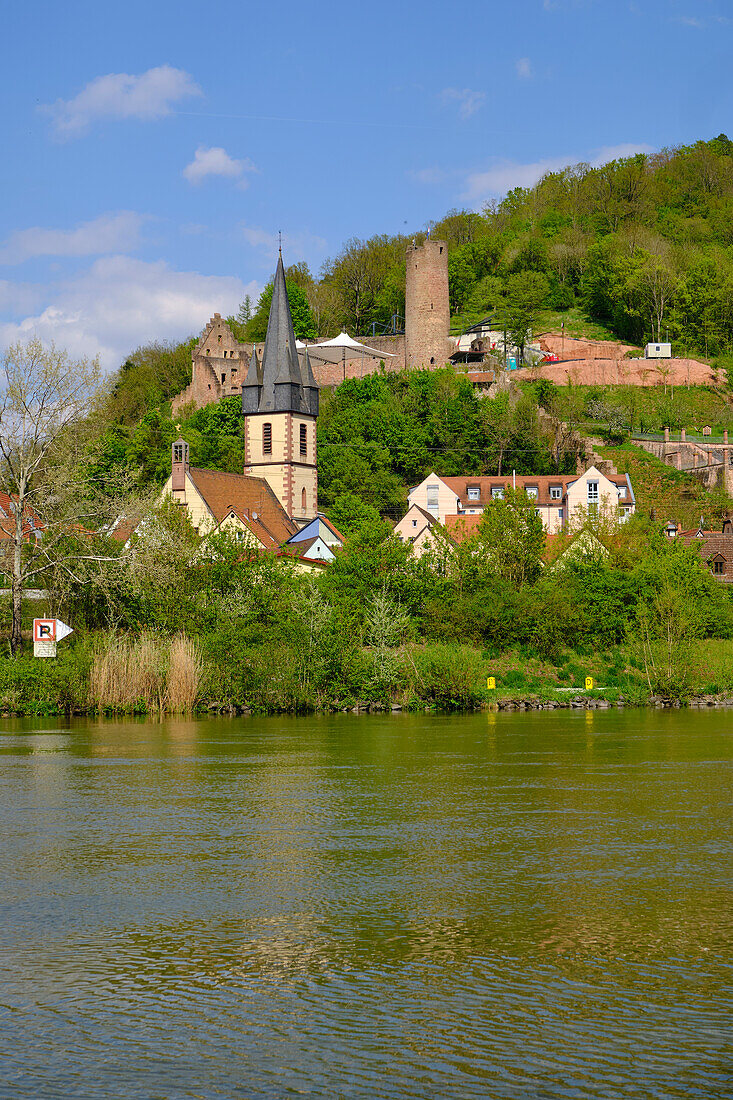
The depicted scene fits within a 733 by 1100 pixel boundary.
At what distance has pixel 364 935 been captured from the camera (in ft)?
33.0

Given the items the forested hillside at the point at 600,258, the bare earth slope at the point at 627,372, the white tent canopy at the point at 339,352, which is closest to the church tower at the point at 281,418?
the white tent canopy at the point at 339,352

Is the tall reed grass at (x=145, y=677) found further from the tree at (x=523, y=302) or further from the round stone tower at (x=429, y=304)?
the tree at (x=523, y=302)

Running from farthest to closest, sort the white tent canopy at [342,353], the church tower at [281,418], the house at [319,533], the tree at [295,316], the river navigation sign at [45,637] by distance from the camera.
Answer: the tree at [295,316] → the white tent canopy at [342,353] → the church tower at [281,418] → the house at [319,533] → the river navigation sign at [45,637]

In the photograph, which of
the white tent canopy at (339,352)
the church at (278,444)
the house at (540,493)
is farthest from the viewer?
the white tent canopy at (339,352)

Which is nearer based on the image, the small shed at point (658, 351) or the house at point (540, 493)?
the house at point (540, 493)

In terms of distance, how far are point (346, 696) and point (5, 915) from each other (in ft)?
93.7

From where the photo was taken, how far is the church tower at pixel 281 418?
74.9 m

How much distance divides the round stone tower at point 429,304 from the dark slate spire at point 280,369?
102 feet

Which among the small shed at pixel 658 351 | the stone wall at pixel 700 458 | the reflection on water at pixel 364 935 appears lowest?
the reflection on water at pixel 364 935

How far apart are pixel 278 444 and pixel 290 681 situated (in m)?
39.3

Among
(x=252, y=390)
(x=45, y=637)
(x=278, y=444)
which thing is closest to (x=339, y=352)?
(x=252, y=390)

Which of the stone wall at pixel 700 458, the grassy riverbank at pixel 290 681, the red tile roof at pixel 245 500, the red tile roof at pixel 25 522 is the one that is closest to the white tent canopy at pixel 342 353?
the stone wall at pixel 700 458

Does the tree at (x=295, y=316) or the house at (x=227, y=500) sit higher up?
the tree at (x=295, y=316)

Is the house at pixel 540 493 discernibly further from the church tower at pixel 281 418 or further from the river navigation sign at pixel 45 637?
the river navigation sign at pixel 45 637
